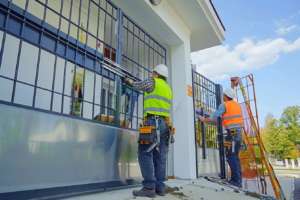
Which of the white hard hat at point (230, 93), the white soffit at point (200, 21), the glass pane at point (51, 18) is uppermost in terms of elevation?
the white soffit at point (200, 21)

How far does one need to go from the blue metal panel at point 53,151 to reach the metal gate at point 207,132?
2.90 meters

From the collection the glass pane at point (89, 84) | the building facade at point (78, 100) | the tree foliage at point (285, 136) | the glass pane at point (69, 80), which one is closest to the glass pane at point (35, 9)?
the building facade at point (78, 100)

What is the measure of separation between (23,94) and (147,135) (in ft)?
8.71

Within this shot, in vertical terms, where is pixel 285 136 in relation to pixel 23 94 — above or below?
above

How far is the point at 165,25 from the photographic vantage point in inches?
208

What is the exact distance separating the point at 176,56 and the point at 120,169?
3724 millimetres

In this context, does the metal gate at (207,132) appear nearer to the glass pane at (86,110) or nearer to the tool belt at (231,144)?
the tool belt at (231,144)

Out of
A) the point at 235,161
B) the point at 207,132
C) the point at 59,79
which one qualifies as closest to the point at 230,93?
the point at 207,132

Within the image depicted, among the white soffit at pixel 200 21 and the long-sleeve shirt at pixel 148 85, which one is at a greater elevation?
the white soffit at pixel 200 21

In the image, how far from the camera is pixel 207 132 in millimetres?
6426

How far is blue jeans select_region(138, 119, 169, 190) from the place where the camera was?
2904 millimetres

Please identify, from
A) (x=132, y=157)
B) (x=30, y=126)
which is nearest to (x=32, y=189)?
(x=30, y=126)

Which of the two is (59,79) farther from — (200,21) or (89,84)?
(200,21)

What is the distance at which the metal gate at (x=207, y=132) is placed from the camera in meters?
5.86
